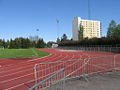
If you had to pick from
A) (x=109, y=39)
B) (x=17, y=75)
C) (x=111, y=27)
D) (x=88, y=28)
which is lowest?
(x=17, y=75)

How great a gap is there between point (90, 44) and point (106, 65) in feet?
126

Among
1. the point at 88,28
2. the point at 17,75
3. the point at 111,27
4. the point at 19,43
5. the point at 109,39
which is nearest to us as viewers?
the point at 17,75

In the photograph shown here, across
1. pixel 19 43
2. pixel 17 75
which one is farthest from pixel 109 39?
pixel 19 43

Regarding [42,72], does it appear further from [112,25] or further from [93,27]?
[93,27]

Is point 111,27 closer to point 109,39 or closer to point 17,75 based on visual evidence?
point 109,39

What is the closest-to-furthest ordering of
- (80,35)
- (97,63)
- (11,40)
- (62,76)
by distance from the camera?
(62,76)
(97,63)
(80,35)
(11,40)

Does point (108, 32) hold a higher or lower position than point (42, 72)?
higher

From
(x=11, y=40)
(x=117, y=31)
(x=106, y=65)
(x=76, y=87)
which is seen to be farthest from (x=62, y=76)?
(x=11, y=40)

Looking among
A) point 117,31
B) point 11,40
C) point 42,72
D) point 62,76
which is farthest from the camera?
point 11,40

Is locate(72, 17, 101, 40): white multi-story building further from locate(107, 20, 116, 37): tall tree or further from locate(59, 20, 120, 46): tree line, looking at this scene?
locate(59, 20, 120, 46): tree line

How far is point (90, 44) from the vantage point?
159ft

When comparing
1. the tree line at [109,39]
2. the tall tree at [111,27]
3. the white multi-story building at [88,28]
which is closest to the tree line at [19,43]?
the white multi-story building at [88,28]

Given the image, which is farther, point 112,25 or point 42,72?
point 112,25

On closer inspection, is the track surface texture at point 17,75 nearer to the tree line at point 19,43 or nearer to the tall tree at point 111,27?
the tall tree at point 111,27
